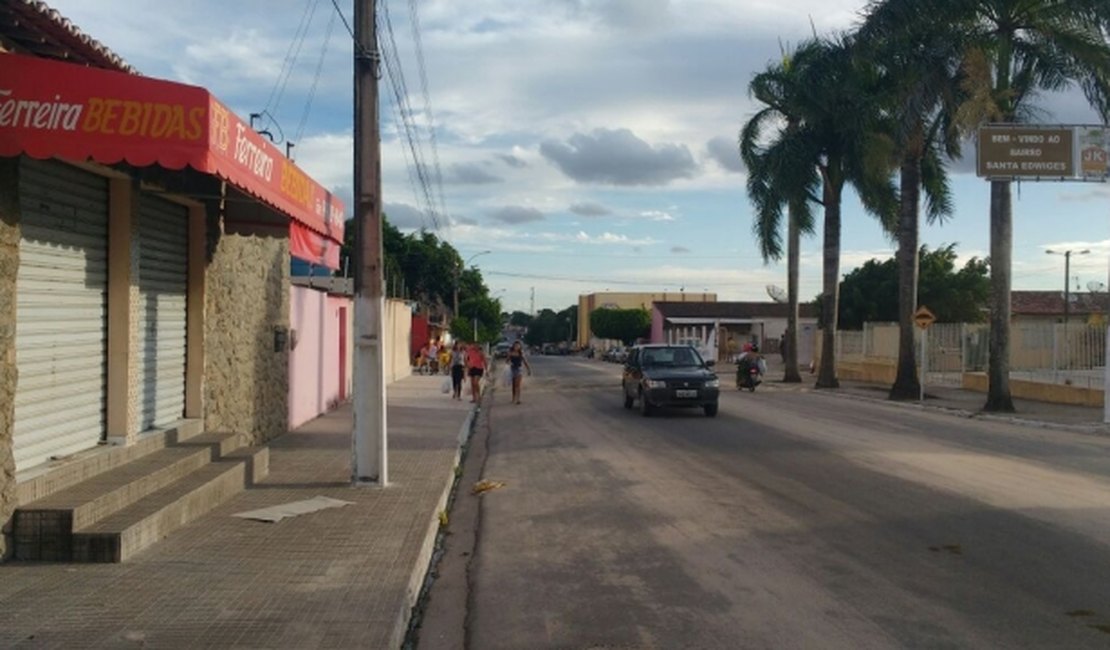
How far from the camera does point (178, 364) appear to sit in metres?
12.0

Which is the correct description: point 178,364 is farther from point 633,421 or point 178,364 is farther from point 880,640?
point 633,421

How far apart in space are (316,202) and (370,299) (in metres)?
2.13

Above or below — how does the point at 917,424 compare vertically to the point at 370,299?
below

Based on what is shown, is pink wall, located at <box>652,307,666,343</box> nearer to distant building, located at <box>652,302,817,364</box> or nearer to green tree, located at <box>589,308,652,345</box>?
distant building, located at <box>652,302,817,364</box>

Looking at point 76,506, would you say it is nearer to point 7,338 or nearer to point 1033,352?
point 7,338

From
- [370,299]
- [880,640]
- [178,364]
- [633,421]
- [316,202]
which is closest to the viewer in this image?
[880,640]

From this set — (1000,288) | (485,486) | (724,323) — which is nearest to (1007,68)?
(1000,288)

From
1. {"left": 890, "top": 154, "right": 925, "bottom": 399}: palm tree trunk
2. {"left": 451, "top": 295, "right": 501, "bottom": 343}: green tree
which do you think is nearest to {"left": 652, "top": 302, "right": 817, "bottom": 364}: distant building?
{"left": 451, "top": 295, "right": 501, "bottom": 343}: green tree

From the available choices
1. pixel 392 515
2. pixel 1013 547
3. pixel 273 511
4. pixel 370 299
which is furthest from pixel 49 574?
pixel 1013 547

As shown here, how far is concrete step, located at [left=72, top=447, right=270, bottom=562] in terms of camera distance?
24.9 ft

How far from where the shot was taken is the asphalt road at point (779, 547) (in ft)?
21.9

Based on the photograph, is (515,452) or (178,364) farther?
(515,452)

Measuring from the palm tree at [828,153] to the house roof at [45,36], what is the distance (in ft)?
90.8

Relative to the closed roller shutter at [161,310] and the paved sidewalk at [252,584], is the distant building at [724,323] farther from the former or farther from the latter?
the paved sidewalk at [252,584]
